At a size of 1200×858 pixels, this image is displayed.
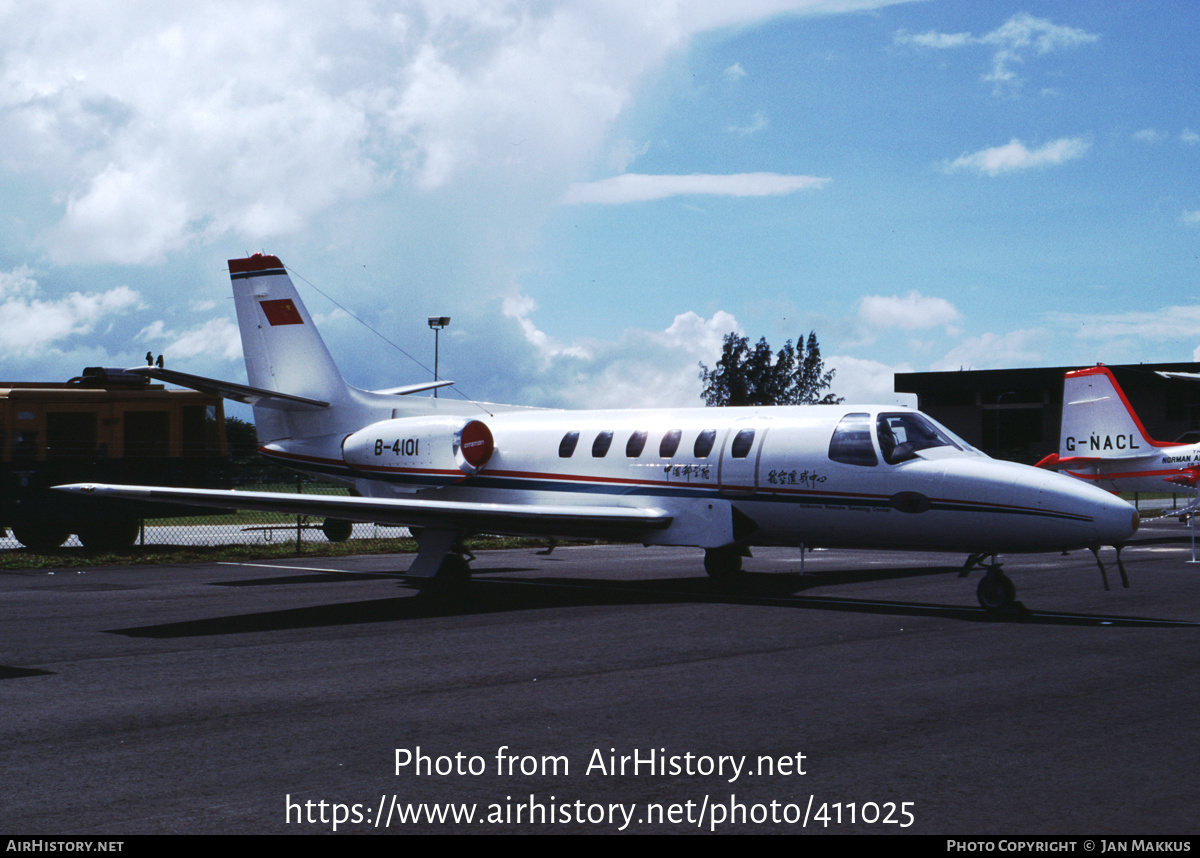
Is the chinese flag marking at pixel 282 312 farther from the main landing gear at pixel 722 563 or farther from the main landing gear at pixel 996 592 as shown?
the main landing gear at pixel 996 592

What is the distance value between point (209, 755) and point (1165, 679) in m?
6.93

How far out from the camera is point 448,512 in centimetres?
1482

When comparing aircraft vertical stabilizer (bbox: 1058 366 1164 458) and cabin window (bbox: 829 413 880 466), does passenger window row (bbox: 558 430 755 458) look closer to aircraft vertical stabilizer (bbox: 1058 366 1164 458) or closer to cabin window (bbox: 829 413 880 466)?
cabin window (bbox: 829 413 880 466)

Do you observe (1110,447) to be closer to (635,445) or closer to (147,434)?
(635,445)

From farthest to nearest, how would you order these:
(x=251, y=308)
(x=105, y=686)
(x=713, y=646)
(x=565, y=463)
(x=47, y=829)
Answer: (x=251, y=308) → (x=565, y=463) → (x=713, y=646) → (x=105, y=686) → (x=47, y=829)

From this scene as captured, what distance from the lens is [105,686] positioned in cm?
880

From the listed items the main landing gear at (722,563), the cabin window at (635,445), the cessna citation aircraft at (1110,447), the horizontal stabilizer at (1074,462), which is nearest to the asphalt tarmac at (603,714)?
the main landing gear at (722,563)

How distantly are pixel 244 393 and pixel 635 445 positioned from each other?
21.2 ft

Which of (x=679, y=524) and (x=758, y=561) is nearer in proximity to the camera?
(x=679, y=524)

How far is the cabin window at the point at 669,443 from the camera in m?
16.2

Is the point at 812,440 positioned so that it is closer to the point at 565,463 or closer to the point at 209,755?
the point at 565,463

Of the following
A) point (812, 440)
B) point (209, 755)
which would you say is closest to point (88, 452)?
point (812, 440)

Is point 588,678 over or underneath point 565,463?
underneath

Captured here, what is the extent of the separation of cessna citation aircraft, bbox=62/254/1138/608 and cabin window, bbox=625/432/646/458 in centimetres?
3
